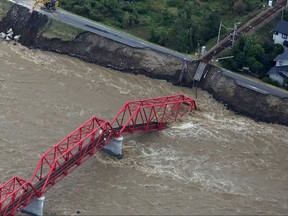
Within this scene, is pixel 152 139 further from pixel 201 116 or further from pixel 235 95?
pixel 235 95

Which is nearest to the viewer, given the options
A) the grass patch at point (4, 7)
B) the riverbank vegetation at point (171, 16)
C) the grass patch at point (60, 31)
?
the grass patch at point (60, 31)

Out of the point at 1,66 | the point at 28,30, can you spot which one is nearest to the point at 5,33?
the point at 28,30

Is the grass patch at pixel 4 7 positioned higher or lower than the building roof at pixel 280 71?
lower

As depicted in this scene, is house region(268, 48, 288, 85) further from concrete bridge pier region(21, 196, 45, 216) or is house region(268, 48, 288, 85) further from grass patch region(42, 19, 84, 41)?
concrete bridge pier region(21, 196, 45, 216)

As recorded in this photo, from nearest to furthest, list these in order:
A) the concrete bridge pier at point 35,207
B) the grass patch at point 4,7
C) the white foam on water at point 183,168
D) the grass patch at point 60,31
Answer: the concrete bridge pier at point 35,207 < the white foam on water at point 183,168 < the grass patch at point 60,31 < the grass patch at point 4,7

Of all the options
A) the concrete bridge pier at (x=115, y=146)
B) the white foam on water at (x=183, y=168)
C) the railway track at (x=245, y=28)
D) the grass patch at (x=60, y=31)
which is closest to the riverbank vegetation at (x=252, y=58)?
the railway track at (x=245, y=28)

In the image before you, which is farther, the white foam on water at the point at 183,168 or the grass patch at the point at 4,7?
the grass patch at the point at 4,7

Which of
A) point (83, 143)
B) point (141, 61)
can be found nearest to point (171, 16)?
point (141, 61)

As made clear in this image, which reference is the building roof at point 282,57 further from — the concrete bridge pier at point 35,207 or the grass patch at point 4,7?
the grass patch at point 4,7
